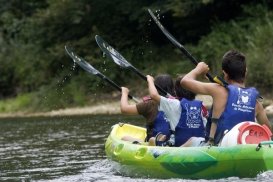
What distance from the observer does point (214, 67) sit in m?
21.8

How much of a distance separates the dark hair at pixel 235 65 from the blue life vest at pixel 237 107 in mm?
113

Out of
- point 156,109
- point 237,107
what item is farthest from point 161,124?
point 237,107

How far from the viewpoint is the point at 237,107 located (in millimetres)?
6969

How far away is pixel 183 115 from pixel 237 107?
0.83m

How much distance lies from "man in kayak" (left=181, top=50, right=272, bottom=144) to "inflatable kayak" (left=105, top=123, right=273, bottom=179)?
12.5 inches

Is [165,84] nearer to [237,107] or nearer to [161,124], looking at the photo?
[161,124]

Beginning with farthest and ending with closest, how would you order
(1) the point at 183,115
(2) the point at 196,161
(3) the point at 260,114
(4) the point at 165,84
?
(4) the point at 165,84 → (1) the point at 183,115 → (3) the point at 260,114 → (2) the point at 196,161

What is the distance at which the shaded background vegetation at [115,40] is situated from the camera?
2277cm

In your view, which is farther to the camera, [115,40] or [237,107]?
[115,40]

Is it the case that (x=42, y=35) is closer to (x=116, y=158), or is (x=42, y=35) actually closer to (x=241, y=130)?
(x=116, y=158)

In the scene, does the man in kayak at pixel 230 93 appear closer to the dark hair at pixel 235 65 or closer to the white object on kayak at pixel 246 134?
the dark hair at pixel 235 65

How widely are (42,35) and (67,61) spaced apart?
159cm

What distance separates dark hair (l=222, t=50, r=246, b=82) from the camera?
22.5ft

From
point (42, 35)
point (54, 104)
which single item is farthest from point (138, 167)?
point (42, 35)
